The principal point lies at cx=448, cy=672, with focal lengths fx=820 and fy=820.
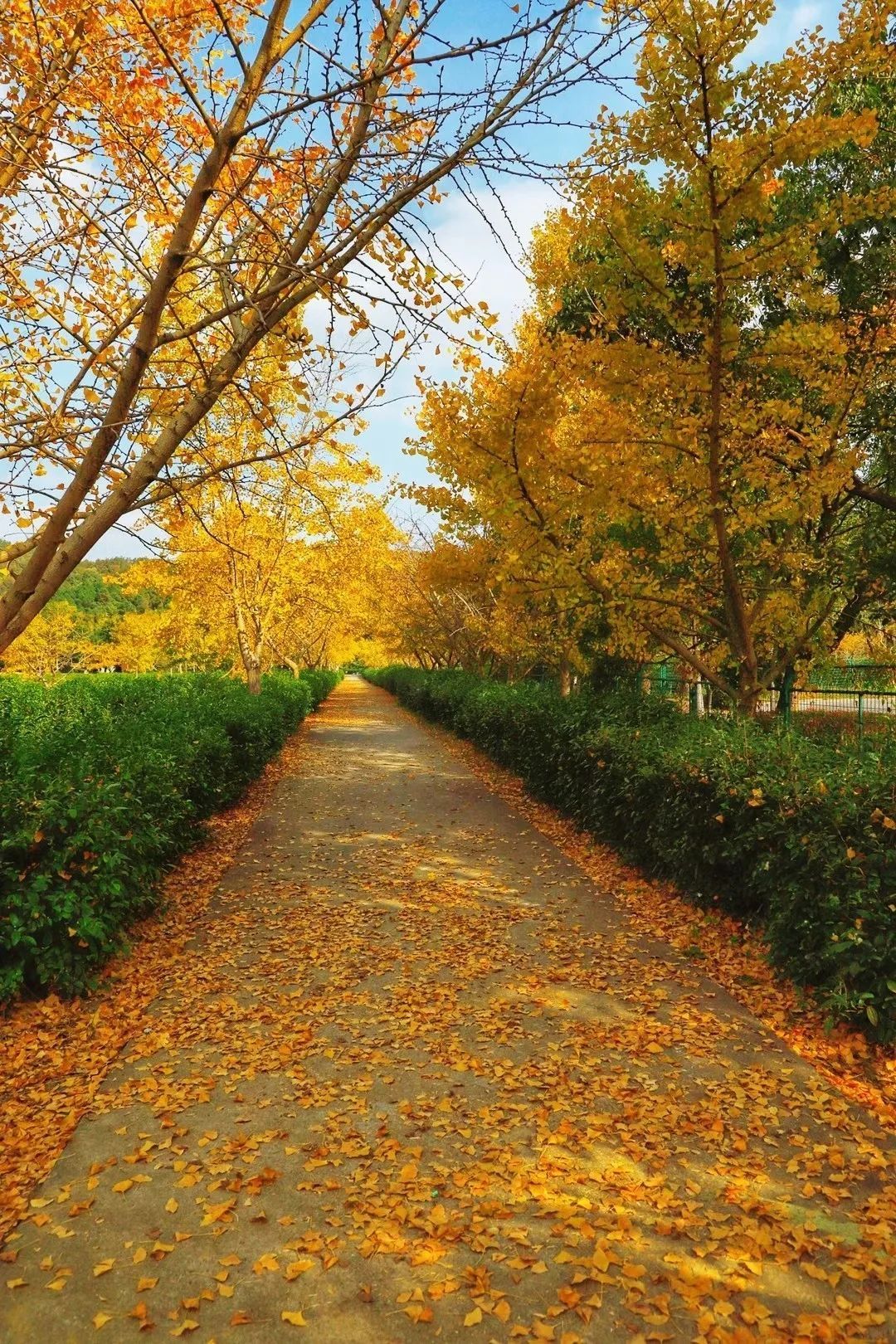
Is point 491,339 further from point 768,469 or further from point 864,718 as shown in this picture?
point 864,718

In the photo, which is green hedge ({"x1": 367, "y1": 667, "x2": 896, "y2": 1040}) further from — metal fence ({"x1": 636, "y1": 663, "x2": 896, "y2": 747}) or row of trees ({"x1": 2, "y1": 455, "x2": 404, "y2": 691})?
row of trees ({"x1": 2, "y1": 455, "x2": 404, "y2": 691})

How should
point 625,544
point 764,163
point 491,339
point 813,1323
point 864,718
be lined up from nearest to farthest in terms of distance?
point 813,1323
point 491,339
point 764,163
point 625,544
point 864,718

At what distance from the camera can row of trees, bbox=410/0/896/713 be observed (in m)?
5.55

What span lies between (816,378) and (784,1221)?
20.5 feet

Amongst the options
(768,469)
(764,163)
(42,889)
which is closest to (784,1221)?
(42,889)

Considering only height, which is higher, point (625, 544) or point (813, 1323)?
point (625, 544)

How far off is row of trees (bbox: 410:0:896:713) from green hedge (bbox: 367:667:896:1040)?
1.26 metres

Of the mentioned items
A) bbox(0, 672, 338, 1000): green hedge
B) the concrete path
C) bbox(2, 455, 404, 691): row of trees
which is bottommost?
the concrete path

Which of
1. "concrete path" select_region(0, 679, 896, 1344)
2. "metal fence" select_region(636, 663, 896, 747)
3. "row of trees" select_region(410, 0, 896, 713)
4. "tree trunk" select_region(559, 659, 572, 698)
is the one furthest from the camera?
"tree trunk" select_region(559, 659, 572, 698)

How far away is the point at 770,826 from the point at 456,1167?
8.53 ft

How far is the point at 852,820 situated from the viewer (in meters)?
4.09

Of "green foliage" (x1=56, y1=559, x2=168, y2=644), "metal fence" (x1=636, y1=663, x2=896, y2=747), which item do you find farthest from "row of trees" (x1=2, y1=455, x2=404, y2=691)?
"green foliage" (x1=56, y1=559, x2=168, y2=644)

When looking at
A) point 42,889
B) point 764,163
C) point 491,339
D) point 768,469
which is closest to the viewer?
point 491,339

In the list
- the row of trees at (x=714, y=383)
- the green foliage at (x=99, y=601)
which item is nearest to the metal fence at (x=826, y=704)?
the row of trees at (x=714, y=383)
